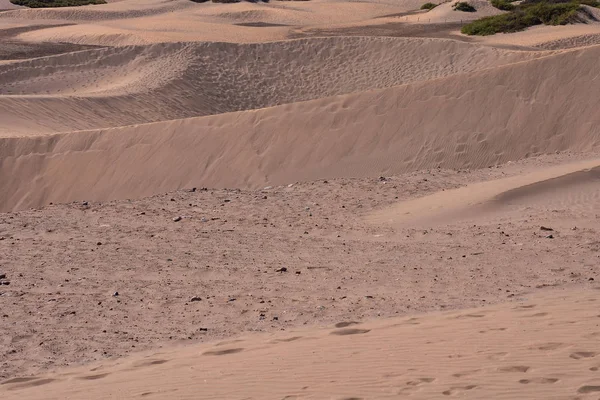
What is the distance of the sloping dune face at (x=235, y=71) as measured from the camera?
25391mm

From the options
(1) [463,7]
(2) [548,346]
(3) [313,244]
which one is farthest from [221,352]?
(1) [463,7]

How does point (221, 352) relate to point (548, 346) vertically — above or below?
below

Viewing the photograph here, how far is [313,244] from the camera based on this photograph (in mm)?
10805

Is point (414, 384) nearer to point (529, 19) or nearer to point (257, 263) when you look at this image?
point (257, 263)

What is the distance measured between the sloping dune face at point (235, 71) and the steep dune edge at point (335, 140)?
7.55 m

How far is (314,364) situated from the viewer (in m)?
6.28

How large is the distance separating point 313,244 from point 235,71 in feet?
55.4

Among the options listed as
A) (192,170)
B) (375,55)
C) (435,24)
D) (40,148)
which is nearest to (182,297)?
(192,170)

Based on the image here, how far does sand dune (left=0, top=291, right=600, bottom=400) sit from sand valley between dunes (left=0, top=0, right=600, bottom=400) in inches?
0.9

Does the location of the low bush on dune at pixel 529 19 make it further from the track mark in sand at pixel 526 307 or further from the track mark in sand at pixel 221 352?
the track mark in sand at pixel 221 352

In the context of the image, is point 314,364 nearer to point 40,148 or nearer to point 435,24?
point 40,148

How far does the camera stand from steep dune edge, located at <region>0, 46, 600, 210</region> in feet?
50.7

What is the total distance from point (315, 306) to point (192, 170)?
7.81 metres

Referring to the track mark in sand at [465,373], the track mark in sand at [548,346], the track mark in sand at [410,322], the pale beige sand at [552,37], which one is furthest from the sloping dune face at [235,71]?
the track mark in sand at [465,373]
